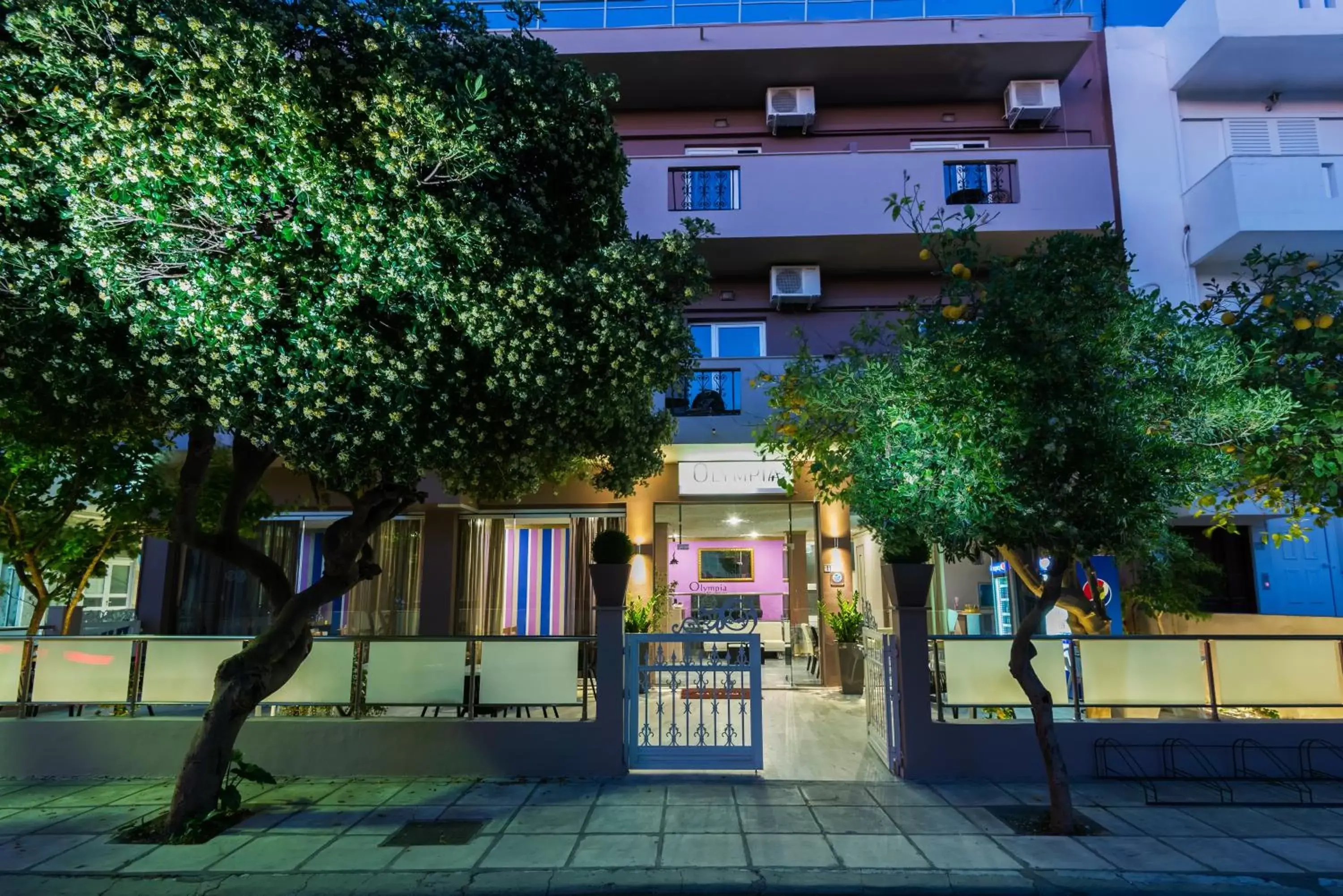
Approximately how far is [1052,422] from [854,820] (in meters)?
3.68

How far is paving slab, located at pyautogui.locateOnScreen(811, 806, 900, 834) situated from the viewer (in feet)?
20.1

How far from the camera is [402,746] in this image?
7738mm

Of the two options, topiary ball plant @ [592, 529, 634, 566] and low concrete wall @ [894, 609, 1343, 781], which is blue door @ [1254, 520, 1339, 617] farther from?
topiary ball plant @ [592, 529, 634, 566]

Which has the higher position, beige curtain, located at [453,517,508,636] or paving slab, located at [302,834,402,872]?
beige curtain, located at [453,517,508,636]

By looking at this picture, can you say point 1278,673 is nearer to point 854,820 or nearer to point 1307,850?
point 1307,850

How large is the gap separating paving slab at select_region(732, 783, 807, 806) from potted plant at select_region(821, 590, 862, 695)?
522cm

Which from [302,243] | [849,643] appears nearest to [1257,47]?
[849,643]

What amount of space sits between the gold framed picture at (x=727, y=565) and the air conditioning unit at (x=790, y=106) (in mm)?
7856

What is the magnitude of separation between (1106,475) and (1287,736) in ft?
13.4

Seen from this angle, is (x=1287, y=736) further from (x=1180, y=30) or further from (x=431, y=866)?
(x=1180, y=30)

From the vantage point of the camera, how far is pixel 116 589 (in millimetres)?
18844

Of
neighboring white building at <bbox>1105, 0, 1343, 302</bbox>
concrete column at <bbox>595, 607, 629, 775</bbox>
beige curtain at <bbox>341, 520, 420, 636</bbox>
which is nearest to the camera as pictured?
concrete column at <bbox>595, 607, 629, 775</bbox>

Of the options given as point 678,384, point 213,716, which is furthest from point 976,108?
point 213,716

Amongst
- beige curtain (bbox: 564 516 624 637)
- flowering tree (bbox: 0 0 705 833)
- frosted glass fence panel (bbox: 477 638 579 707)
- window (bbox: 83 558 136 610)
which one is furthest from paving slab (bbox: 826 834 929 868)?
window (bbox: 83 558 136 610)
